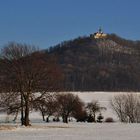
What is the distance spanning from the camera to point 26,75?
188 ft

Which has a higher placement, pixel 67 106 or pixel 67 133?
pixel 67 106

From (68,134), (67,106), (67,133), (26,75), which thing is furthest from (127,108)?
(68,134)

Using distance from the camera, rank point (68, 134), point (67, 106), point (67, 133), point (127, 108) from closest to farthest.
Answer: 1. point (68, 134)
2. point (67, 133)
3. point (67, 106)
4. point (127, 108)

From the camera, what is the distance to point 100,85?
194 meters

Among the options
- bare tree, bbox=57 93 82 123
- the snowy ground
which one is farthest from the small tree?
the snowy ground

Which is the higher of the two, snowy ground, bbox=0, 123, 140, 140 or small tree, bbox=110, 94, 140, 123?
small tree, bbox=110, 94, 140, 123

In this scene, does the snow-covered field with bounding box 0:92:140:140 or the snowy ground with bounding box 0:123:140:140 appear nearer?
the snowy ground with bounding box 0:123:140:140

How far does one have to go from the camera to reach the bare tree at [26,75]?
56.6 m

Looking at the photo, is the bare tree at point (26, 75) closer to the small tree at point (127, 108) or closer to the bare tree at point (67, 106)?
the bare tree at point (67, 106)

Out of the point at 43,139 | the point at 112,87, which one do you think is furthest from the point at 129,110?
the point at 112,87

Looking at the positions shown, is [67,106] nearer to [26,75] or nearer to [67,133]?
[26,75]

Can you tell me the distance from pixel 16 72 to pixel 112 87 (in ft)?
450

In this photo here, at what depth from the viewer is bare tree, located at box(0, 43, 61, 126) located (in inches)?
2228

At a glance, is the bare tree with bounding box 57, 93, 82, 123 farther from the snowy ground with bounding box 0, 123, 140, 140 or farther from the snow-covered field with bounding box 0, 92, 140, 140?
the snowy ground with bounding box 0, 123, 140, 140
